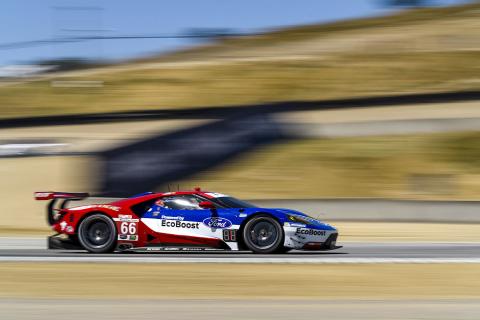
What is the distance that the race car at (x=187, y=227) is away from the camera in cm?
1256

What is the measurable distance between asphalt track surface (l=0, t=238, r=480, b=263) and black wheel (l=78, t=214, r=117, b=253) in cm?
20

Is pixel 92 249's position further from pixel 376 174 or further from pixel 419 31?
pixel 419 31

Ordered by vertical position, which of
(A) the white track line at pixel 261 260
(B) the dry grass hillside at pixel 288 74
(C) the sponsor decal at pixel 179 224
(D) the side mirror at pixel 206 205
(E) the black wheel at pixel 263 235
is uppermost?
(B) the dry grass hillside at pixel 288 74

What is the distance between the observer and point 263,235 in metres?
12.7

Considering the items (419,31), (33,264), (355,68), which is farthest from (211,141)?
(419,31)

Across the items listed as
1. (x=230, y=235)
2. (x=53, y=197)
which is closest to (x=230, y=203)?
(x=230, y=235)

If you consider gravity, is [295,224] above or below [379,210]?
below

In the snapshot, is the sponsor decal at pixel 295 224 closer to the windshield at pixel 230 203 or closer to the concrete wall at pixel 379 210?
the windshield at pixel 230 203

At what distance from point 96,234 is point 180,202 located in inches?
58.0

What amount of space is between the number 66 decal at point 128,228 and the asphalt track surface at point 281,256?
1.18 feet

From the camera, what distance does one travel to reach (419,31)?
71.2 m

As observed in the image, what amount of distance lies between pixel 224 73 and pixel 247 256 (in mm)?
49795

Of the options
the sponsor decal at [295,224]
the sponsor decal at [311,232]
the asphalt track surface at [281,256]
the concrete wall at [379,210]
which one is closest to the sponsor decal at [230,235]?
the asphalt track surface at [281,256]

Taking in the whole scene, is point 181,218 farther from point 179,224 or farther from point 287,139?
point 287,139
